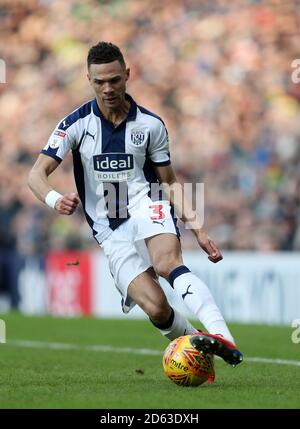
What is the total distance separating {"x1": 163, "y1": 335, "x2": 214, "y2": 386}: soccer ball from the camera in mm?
6641

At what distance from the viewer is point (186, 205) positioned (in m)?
7.38

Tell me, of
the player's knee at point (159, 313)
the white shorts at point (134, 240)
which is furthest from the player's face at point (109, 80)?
the player's knee at point (159, 313)

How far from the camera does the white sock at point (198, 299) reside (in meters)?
6.50

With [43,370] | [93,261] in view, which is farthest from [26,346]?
[93,261]

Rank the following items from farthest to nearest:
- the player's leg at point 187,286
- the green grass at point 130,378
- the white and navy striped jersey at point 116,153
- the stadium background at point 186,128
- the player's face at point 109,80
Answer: the stadium background at point 186,128, the white and navy striped jersey at point 116,153, the player's face at point 109,80, the player's leg at point 187,286, the green grass at point 130,378

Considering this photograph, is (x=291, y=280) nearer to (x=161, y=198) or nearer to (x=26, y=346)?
(x=26, y=346)

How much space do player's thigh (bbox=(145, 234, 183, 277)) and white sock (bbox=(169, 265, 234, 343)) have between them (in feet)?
0.35

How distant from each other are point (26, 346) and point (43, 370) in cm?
341

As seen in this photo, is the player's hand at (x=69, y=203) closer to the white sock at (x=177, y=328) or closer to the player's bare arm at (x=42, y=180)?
the player's bare arm at (x=42, y=180)

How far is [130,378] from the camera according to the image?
7.50 meters
